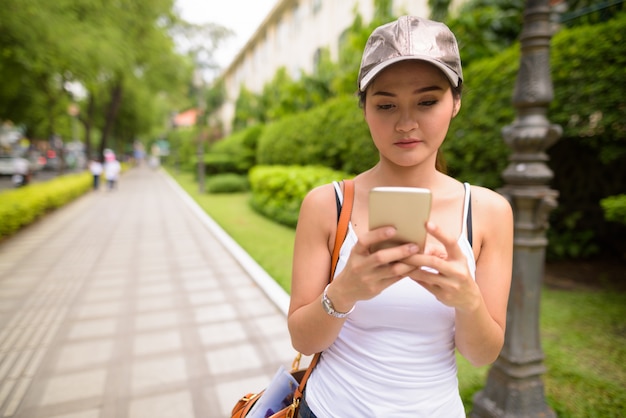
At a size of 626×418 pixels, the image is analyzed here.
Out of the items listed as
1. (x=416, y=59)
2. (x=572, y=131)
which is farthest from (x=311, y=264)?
(x=572, y=131)

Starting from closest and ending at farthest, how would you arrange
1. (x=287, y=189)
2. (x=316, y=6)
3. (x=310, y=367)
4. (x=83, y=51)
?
(x=310, y=367), (x=287, y=189), (x=83, y=51), (x=316, y=6)

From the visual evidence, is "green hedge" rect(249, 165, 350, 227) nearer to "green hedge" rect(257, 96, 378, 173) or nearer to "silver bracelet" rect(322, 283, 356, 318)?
"green hedge" rect(257, 96, 378, 173)

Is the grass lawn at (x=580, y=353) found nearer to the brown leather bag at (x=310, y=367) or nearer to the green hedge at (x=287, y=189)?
the brown leather bag at (x=310, y=367)

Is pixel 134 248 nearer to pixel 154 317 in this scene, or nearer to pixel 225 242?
pixel 225 242

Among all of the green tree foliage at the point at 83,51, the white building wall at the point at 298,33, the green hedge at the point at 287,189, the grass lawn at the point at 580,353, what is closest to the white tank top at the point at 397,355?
the grass lawn at the point at 580,353

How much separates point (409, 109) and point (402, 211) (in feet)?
1.33

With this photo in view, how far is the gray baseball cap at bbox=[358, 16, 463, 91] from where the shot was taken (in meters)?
1.08

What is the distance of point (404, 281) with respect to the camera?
120cm

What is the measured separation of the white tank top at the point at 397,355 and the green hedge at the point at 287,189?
764cm

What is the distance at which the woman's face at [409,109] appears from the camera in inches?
43.7

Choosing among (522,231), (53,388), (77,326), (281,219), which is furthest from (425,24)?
(281,219)

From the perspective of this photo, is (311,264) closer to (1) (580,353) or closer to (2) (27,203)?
(1) (580,353)

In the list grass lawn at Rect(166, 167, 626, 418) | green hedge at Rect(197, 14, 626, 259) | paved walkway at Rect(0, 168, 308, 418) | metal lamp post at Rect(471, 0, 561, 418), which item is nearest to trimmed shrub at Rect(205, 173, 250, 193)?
paved walkway at Rect(0, 168, 308, 418)

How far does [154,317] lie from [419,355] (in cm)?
432
